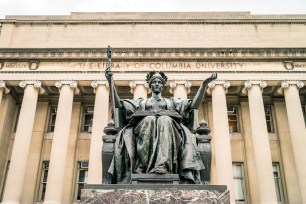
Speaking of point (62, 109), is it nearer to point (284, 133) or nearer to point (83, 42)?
point (83, 42)

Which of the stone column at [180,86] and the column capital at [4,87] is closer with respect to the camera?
the stone column at [180,86]

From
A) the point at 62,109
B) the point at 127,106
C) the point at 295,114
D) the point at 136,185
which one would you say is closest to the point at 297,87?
the point at 295,114

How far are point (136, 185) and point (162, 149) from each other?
0.84 m

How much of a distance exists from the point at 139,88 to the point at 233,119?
755 centimetres

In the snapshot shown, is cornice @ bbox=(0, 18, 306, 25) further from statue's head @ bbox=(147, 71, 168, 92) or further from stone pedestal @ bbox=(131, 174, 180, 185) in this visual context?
stone pedestal @ bbox=(131, 174, 180, 185)

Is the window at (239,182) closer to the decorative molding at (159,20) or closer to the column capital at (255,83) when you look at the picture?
the column capital at (255,83)

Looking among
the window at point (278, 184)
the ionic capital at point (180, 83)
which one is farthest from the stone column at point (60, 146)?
the window at point (278, 184)

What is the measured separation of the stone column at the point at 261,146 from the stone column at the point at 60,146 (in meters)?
11.5

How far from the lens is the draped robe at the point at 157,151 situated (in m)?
5.45

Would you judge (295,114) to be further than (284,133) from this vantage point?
No

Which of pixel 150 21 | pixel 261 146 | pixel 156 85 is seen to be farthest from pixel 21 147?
pixel 156 85

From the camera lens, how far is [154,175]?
523cm

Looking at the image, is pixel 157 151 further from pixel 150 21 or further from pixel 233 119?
pixel 150 21

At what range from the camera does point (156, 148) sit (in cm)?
550
